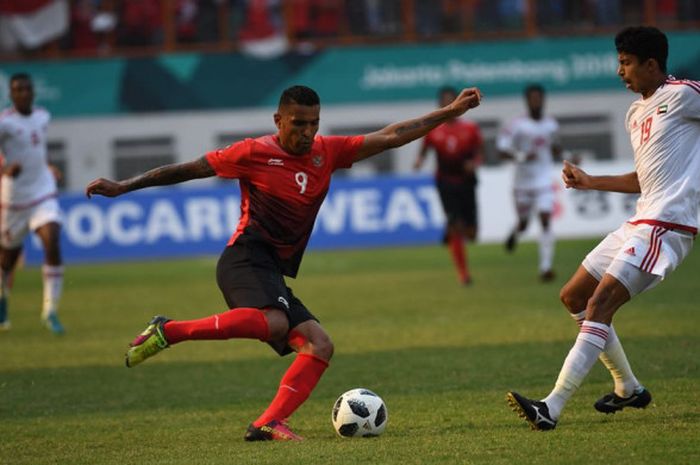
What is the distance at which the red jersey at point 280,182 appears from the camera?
788cm

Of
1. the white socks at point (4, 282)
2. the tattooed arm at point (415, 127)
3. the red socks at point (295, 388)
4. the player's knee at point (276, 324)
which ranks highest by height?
the tattooed arm at point (415, 127)

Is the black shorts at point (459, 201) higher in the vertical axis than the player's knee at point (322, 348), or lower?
lower

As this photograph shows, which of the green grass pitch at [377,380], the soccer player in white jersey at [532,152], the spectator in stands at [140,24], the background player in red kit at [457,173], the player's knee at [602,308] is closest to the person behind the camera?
the green grass pitch at [377,380]

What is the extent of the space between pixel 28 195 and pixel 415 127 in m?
8.11

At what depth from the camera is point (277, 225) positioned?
7.96 m

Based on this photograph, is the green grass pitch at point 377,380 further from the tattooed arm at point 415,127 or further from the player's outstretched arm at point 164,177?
the tattooed arm at point 415,127

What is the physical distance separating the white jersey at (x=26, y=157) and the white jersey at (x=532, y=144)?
7.19 meters

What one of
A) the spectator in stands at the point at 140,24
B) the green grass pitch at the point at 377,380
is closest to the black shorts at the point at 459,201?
the green grass pitch at the point at 377,380

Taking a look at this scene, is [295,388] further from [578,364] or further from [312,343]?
[578,364]

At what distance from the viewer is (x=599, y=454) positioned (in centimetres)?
652

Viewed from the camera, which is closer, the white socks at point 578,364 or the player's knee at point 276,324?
the white socks at point 578,364

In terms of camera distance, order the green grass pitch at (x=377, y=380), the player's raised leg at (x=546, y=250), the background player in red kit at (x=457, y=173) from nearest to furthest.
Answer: the green grass pitch at (x=377, y=380), the player's raised leg at (x=546, y=250), the background player in red kit at (x=457, y=173)

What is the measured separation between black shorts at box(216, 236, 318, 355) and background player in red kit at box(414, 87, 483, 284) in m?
10.9

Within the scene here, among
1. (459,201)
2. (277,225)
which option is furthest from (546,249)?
(277,225)
